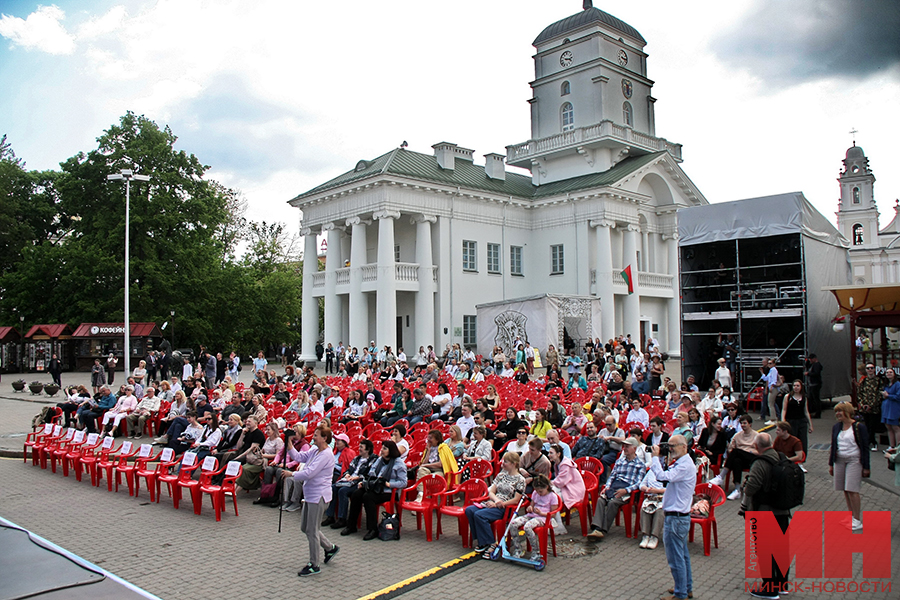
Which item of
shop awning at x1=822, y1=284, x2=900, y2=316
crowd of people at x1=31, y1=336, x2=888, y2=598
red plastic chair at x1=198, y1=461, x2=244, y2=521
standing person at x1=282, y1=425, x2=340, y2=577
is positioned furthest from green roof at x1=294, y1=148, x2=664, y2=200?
standing person at x1=282, y1=425, x2=340, y2=577

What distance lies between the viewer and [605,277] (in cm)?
3788

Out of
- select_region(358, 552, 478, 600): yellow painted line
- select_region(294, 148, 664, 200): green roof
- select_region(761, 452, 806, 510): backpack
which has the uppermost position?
select_region(294, 148, 664, 200): green roof

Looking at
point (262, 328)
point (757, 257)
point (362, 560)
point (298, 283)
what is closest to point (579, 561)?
point (362, 560)

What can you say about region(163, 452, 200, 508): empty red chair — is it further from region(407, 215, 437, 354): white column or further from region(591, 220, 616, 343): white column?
region(591, 220, 616, 343): white column

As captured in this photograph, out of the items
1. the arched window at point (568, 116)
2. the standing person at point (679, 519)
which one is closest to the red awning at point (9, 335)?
the arched window at point (568, 116)

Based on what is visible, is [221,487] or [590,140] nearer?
[221,487]

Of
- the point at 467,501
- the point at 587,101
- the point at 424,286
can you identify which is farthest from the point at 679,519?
the point at 587,101

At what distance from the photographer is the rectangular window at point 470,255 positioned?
37562 mm

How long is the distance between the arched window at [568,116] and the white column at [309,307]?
17836 mm

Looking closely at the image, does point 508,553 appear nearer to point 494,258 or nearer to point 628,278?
point 628,278

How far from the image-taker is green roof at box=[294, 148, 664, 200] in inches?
1421

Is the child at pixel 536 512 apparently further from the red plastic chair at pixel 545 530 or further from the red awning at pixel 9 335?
the red awning at pixel 9 335

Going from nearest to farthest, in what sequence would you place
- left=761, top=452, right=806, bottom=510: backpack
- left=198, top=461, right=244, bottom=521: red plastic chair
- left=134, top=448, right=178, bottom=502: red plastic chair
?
left=761, top=452, right=806, bottom=510: backpack → left=198, top=461, right=244, bottom=521: red plastic chair → left=134, top=448, right=178, bottom=502: red plastic chair

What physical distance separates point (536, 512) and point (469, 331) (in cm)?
2914
